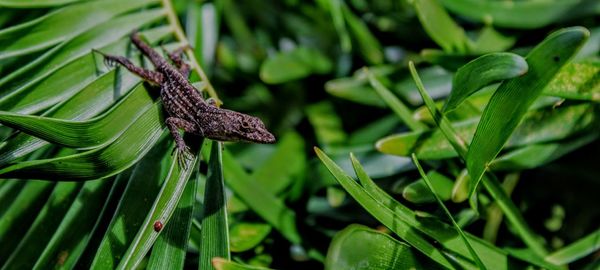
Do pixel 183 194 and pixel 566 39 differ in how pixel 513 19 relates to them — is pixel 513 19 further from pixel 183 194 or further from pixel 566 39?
pixel 183 194

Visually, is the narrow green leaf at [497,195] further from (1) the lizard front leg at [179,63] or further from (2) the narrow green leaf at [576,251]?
(1) the lizard front leg at [179,63]

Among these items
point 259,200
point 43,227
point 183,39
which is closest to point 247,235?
point 259,200

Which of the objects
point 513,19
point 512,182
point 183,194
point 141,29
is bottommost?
point 512,182

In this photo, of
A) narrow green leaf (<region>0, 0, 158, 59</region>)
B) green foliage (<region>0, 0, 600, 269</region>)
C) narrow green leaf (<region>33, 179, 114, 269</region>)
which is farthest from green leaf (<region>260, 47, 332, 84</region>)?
narrow green leaf (<region>33, 179, 114, 269</region>)

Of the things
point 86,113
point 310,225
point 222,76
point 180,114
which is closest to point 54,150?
point 86,113

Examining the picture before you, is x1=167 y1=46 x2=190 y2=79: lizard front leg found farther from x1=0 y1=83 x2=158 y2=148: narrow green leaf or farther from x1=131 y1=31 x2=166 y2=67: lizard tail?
x1=0 y1=83 x2=158 y2=148: narrow green leaf

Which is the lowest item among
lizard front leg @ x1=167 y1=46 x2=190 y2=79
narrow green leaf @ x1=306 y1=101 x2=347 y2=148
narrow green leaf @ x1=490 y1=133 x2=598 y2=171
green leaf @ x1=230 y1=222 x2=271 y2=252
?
narrow green leaf @ x1=490 y1=133 x2=598 y2=171

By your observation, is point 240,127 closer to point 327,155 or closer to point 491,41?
point 327,155
